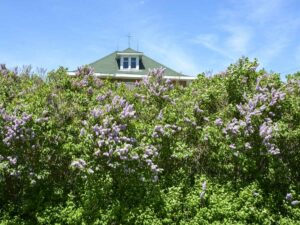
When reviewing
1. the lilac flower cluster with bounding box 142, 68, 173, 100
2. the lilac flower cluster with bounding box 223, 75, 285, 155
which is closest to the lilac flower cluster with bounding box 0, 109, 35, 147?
the lilac flower cluster with bounding box 142, 68, 173, 100

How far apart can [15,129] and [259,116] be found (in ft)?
13.8

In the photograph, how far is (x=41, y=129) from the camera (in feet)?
24.6

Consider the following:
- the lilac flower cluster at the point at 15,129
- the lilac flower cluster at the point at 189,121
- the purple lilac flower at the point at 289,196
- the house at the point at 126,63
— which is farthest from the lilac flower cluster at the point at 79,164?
the house at the point at 126,63

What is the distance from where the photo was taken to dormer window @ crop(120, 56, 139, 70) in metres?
29.3

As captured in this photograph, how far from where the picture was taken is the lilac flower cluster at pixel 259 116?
7422mm

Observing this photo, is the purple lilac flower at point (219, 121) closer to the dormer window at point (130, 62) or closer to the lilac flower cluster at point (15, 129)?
the lilac flower cluster at point (15, 129)

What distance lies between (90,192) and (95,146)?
2.63ft

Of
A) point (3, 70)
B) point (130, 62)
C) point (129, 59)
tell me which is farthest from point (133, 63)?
point (3, 70)

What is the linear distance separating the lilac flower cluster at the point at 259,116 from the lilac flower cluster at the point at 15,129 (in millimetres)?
3407

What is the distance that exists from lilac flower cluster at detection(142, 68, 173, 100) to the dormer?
67.5ft

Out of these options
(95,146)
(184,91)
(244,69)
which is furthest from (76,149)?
(244,69)

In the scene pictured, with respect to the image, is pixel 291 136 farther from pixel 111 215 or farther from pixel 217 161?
pixel 111 215

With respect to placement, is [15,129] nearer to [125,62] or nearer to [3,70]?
[3,70]

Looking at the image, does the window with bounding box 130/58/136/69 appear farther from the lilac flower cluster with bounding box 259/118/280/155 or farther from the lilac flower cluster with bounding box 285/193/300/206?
the lilac flower cluster with bounding box 285/193/300/206
